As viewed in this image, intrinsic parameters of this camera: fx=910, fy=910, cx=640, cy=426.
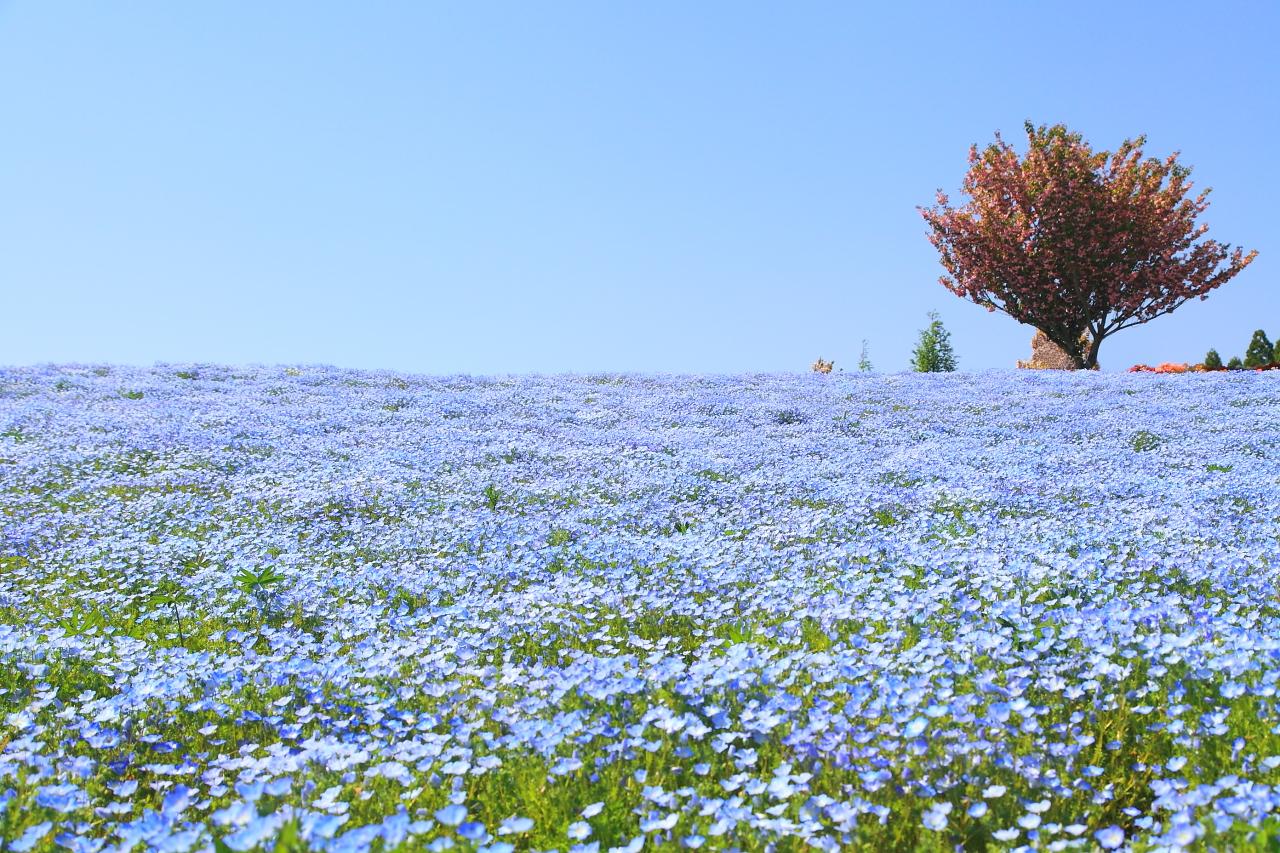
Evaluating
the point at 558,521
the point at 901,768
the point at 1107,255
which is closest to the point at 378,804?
the point at 901,768

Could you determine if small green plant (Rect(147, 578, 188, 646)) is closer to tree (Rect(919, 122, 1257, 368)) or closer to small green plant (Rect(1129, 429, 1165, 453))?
small green plant (Rect(1129, 429, 1165, 453))

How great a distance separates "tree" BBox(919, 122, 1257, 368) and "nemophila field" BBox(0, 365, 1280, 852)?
85.5 ft

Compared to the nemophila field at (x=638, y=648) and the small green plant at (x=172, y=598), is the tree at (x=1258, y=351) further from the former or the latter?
the small green plant at (x=172, y=598)

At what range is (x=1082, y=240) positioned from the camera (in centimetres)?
3562

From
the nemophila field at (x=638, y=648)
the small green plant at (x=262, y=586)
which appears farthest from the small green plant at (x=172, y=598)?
the small green plant at (x=262, y=586)

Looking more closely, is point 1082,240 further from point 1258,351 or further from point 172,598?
point 172,598

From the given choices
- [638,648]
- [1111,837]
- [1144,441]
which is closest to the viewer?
[1111,837]

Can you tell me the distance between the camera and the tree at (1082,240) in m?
35.5

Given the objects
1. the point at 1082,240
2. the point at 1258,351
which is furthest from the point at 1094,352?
the point at 1258,351

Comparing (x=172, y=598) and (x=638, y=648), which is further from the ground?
(x=638, y=648)

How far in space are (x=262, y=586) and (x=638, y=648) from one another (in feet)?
10.4

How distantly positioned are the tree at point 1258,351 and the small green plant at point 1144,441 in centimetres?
3504

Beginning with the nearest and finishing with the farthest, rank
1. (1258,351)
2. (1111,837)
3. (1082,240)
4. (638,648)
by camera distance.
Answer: (1111,837)
(638,648)
(1082,240)
(1258,351)

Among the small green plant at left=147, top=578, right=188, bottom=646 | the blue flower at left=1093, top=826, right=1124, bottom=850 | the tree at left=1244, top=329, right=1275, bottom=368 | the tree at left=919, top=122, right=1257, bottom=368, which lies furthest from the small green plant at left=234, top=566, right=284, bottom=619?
the tree at left=1244, top=329, right=1275, bottom=368
